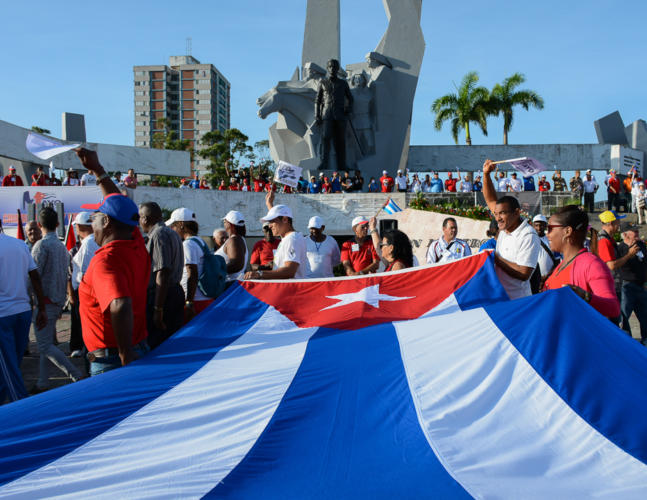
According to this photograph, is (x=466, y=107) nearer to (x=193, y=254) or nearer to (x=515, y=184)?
(x=515, y=184)

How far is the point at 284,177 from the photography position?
942 cm

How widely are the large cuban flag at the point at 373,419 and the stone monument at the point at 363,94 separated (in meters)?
23.8

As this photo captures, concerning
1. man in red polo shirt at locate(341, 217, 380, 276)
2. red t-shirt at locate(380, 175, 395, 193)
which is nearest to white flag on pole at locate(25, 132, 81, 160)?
man in red polo shirt at locate(341, 217, 380, 276)

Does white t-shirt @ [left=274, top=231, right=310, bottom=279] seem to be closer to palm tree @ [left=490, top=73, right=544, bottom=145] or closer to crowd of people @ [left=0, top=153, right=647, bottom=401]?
crowd of people @ [left=0, top=153, right=647, bottom=401]

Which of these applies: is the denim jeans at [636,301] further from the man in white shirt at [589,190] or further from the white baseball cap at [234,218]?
the man in white shirt at [589,190]

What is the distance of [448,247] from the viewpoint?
645cm

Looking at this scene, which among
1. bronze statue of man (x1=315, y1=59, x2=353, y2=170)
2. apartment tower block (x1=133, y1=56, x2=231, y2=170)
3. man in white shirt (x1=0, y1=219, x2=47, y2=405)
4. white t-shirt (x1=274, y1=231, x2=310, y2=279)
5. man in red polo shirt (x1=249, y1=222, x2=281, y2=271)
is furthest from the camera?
apartment tower block (x1=133, y1=56, x2=231, y2=170)

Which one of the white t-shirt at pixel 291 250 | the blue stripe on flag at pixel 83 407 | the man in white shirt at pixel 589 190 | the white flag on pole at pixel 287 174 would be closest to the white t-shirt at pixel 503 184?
the man in white shirt at pixel 589 190

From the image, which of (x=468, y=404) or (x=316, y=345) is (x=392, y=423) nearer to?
(x=468, y=404)

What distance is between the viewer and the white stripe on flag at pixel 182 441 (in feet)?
6.19

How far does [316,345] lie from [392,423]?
3.31 ft

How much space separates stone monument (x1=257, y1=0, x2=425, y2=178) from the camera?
2642 centimetres

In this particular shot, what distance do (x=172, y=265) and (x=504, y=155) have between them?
111 ft

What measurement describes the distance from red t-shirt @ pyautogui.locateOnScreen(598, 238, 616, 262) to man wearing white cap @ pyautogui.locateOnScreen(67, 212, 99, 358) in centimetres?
545
